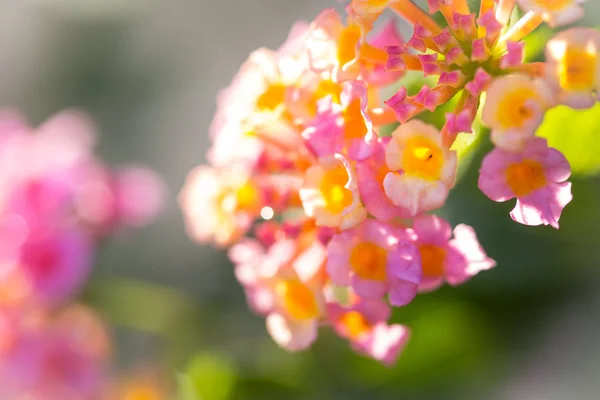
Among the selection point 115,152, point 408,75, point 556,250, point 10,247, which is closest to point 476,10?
point 408,75

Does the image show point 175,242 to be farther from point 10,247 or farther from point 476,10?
point 476,10

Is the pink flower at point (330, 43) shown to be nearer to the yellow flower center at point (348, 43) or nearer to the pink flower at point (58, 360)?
the yellow flower center at point (348, 43)

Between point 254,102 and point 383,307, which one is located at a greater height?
point 254,102

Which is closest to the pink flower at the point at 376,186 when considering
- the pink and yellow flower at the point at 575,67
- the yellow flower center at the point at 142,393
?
the pink and yellow flower at the point at 575,67

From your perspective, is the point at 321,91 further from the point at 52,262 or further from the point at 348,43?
the point at 52,262

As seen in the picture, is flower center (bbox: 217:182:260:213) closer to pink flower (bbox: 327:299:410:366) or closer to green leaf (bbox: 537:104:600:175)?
pink flower (bbox: 327:299:410:366)
